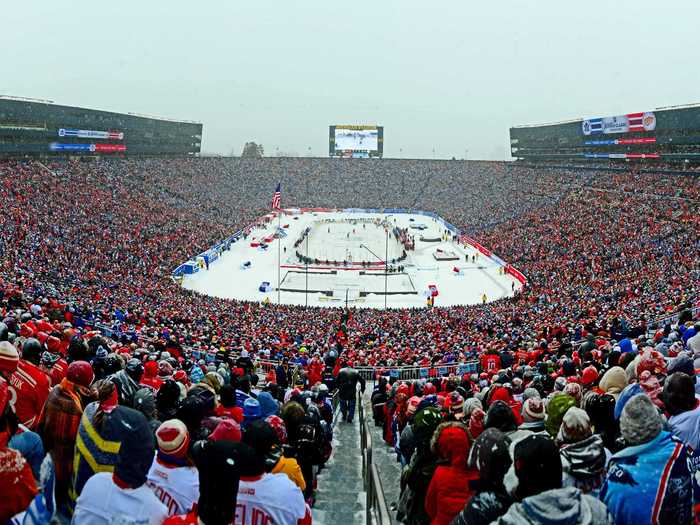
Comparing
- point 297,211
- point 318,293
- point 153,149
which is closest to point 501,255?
point 318,293

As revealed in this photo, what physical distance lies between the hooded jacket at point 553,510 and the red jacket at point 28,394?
4.13m

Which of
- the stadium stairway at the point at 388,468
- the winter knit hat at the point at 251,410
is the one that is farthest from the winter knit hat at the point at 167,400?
the stadium stairway at the point at 388,468

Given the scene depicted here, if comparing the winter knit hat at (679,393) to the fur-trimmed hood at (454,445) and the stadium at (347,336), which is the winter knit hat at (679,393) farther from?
the fur-trimmed hood at (454,445)

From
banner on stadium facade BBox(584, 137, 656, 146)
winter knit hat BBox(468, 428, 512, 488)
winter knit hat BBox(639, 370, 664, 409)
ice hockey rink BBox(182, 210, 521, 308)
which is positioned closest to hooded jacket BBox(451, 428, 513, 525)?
winter knit hat BBox(468, 428, 512, 488)

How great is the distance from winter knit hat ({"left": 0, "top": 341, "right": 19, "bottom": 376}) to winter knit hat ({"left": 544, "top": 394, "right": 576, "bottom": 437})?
495cm

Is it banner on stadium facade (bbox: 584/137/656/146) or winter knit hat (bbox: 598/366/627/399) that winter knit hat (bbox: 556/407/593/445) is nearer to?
winter knit hat (bbox: 598/366/627/399)

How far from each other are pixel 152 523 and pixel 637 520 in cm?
281

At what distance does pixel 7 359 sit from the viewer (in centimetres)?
517

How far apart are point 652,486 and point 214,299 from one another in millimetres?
29170

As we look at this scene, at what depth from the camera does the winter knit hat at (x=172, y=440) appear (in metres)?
3.69

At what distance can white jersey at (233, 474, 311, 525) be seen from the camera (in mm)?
3496

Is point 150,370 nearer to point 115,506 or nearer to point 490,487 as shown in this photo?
point 115,506

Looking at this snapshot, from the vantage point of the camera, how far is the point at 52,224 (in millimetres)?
39844

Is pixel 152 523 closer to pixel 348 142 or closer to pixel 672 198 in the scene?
pixel 672 198
